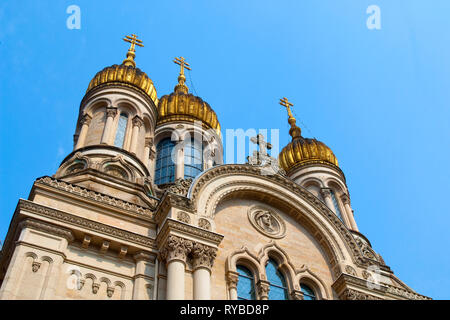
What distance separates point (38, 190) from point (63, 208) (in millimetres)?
826

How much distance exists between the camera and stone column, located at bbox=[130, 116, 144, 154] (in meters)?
20.5

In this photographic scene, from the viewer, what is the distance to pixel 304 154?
2906cm

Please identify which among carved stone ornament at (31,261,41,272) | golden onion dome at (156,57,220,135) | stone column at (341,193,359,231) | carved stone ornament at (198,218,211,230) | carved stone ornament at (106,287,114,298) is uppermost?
golden onion dome at (156,57,220,135)

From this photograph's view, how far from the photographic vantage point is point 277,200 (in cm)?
1775

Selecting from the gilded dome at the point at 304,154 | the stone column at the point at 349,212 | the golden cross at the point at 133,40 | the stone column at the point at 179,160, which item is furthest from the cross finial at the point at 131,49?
the stone column at the point at 349,212

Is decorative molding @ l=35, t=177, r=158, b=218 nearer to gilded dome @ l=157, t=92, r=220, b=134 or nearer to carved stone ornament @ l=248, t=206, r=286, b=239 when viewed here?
carved stone ornament @ l=248, t=206, r=286, b=239

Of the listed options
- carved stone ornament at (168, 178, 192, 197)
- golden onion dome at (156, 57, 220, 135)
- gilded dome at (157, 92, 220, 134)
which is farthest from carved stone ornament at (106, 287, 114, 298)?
gilded dome at (157, 92, 220, 134)

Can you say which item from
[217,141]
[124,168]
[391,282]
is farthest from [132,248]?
[217,141]

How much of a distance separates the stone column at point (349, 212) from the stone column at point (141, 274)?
45.6 feet

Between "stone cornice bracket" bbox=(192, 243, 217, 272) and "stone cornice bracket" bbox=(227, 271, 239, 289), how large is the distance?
31.2 inches

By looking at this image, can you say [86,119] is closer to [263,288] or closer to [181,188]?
[181,188]

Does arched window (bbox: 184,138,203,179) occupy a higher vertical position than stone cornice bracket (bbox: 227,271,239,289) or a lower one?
higher

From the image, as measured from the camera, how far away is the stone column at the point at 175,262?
12445mm
